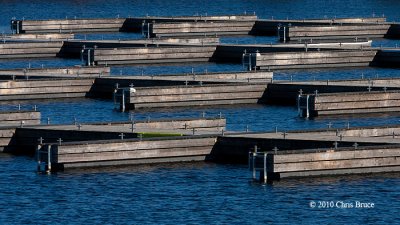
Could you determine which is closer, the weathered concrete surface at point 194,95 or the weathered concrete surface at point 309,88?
the weathered concrete surface at point 194,95

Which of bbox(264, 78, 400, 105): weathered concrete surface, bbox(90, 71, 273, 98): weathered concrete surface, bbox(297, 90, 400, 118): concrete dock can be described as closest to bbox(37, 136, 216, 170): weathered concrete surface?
bbox(297, 90, 400, 118): concrete dock

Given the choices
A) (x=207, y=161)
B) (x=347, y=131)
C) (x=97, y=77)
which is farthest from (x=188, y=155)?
(x=97, y=77)

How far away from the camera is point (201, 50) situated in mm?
198750

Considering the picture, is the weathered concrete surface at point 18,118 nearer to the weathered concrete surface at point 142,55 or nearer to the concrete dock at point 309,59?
the concrete dock at point 309,59

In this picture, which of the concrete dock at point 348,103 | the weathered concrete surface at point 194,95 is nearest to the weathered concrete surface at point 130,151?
the concrete dock at point 348,103

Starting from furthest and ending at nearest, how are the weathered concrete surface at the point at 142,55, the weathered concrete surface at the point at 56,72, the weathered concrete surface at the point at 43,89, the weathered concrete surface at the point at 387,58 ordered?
the weathered concrete surface at the point at 387,58, the weathered concrete surface at the point at 142,55, the weathered concrete surface at the point at 56,72, the weathered concrete surface at the point at 43,89

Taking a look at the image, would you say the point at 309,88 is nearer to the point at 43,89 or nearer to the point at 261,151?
the point at 43,89

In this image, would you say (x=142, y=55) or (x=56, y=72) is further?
(x=142, y=55)

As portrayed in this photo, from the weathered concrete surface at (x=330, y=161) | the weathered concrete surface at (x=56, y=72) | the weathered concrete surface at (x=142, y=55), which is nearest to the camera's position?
the weathered concrete surface at (x=330, y=161)

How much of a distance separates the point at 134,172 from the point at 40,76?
5259 cm

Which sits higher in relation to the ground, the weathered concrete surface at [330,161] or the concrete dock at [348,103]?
the concrete dock at [348,103]

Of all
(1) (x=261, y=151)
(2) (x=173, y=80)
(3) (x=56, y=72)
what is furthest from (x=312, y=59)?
(1) (x=261, y=151)

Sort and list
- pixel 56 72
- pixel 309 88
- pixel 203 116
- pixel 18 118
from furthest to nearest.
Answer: pixel 56 72 < pixel 309 88 < pixel 18 118 < pixel 203 116

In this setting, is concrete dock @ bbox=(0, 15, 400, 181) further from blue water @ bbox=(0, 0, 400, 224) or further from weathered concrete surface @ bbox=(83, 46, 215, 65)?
blue water @ bbox=(0, 0, 400, 224)
